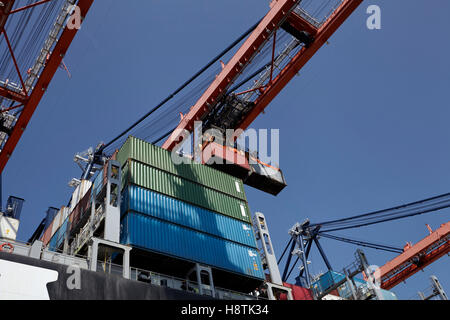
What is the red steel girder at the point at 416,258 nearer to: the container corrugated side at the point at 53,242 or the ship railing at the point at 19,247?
the container corrugated side at the point at 53,242

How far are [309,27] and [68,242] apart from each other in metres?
21.8

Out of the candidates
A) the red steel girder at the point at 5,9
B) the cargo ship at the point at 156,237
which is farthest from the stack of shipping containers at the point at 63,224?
the red steel girder at the point at 5,9

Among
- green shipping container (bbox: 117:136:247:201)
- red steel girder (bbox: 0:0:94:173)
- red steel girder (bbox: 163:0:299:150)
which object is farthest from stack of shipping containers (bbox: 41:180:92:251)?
red steel girder (bbox: 163:0:299:150)

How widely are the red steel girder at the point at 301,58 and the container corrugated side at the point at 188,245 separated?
39.9 ft

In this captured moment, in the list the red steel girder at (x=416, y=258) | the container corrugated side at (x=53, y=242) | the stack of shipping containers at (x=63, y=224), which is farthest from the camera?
the red steel girder at (x=416, y=258)

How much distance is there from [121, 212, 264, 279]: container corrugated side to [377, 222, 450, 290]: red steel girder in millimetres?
21933

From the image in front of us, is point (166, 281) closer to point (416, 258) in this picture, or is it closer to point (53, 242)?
point (53, 242)

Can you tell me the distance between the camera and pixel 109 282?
15039mm

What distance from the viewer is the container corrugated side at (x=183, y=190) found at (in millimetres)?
22172

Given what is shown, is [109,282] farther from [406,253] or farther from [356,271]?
[406,253]

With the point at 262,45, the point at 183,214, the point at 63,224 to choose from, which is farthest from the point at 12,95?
the point at 262,45

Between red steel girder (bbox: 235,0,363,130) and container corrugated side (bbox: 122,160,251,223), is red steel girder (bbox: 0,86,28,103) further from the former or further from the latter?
red steel girder (bbox: 235,0,363,130)

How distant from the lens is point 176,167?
82.6ft
